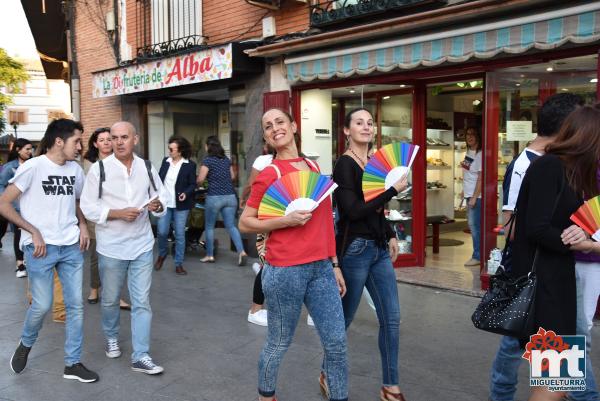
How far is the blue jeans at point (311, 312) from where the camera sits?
9.96 feet

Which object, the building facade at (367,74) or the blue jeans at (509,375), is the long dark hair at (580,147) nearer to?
the blue jeans at (509,375)

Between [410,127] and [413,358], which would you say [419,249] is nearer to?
[410,127]

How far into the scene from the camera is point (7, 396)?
155 inches

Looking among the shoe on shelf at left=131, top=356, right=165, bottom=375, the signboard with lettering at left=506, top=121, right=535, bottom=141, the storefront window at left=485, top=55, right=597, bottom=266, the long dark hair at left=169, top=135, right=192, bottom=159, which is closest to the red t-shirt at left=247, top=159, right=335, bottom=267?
the shoe on shelf at left=131, top=356, right=165, bottom=375

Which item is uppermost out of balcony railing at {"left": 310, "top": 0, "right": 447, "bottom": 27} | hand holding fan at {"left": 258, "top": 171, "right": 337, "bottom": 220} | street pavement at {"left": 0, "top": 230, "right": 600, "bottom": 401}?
balcony railing at {"left": 310, "top": 0, "right": 447, "bottom": 27}

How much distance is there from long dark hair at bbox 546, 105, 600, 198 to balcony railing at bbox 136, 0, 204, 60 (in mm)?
8272

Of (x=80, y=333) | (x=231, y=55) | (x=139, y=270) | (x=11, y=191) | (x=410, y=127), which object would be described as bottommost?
(x=80, y=333)

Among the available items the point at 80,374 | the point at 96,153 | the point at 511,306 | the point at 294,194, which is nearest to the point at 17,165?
the point at 96,153

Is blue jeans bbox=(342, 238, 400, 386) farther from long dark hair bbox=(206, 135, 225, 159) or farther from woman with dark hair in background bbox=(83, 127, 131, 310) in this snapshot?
long dark hair bbox=(206, 135, 225, 159)

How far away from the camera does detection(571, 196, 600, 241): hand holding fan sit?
2600mm

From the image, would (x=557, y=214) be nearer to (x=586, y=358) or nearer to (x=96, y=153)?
(x=586, y=358)

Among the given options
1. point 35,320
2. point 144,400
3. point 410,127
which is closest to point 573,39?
point 410,127

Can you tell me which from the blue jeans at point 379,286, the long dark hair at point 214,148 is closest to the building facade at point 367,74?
the long dark hair at point 214,148

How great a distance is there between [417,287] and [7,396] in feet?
15.3
